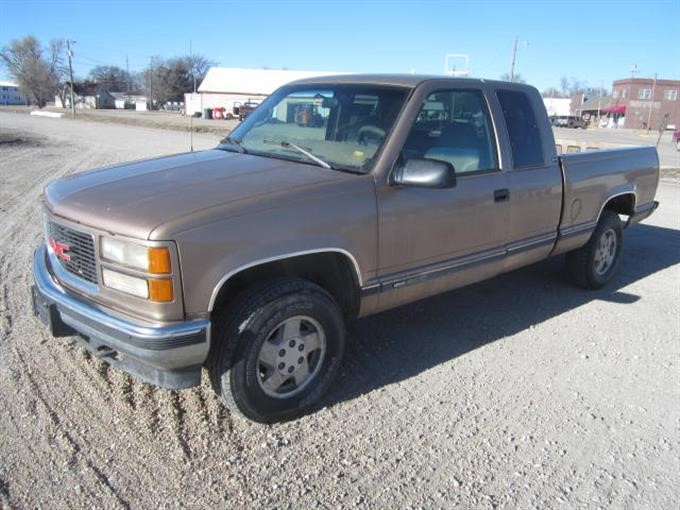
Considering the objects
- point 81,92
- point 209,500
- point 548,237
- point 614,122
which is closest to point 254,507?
point 209,500

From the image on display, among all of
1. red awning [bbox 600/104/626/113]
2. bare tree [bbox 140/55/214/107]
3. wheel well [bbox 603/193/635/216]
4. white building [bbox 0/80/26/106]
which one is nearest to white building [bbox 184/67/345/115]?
bare tree [bbox 140/55/214/107]

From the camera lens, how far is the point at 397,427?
3418mm

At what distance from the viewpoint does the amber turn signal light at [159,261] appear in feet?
9.14

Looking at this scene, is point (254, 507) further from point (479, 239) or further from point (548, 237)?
point (548, 237)

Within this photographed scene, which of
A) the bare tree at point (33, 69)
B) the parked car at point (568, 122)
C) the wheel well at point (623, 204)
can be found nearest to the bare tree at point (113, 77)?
the bare tree at point (33, 69)

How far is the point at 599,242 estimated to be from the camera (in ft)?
A: 19.3

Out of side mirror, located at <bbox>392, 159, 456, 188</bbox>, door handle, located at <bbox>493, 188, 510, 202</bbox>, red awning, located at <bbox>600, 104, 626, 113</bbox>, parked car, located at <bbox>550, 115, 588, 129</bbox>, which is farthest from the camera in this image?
red awning, located at <bbox>600, 104, 626, 113</bbox>

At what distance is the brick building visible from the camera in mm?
83875

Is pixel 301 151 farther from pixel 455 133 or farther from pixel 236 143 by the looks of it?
pixel 455 133

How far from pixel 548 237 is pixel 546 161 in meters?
0.63

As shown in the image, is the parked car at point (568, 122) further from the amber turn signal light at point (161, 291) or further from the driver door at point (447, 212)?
the amber turn signal light at point (161, 291)

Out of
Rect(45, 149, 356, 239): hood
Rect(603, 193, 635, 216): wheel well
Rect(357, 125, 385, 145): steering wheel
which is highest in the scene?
Rect(357, 125, 385, 145): steering wheel

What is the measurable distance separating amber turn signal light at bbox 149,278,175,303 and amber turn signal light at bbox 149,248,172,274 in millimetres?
48

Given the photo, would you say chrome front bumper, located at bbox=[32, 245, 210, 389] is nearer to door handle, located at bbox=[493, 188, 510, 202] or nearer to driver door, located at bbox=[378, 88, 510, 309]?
driver door, located at bbox=[378, 88, 510, 309]
